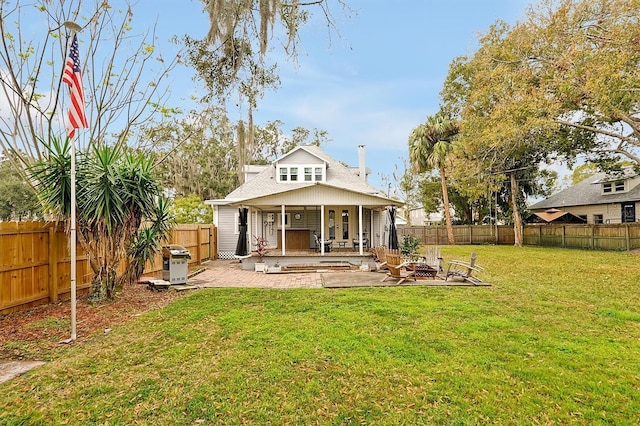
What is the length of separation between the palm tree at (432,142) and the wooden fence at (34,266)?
964 inches

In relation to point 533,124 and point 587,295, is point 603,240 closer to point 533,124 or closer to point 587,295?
point 533,124

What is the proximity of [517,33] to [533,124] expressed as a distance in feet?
16.4

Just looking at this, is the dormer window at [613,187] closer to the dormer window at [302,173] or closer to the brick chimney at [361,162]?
the brick chimney at [361,162]

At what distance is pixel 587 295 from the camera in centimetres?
815

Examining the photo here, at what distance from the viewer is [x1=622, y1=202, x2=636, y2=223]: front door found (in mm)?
22372

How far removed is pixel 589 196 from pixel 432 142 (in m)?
13.1

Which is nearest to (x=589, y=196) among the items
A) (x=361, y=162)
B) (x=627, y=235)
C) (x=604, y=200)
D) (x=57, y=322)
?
(x=604, y=200)

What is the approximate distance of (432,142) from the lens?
2764cm

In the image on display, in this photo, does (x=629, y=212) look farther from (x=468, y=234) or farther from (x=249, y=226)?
(x=249, y=226)

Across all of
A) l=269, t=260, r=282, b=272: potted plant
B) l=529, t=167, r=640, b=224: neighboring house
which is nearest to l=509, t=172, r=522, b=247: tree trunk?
l=529, t=167, r=640, b=224: neighboring house

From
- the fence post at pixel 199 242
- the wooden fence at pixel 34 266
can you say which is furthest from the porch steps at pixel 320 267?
the wooden fence at pixel 34 266

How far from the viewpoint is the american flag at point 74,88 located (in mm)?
→ 5258

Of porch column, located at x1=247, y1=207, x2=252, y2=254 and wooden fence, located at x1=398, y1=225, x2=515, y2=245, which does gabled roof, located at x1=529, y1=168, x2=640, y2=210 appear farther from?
porch column, located at x1=247, y1=207, x2=252, y2=254

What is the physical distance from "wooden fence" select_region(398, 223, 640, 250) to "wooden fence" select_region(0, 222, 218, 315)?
2133cm
